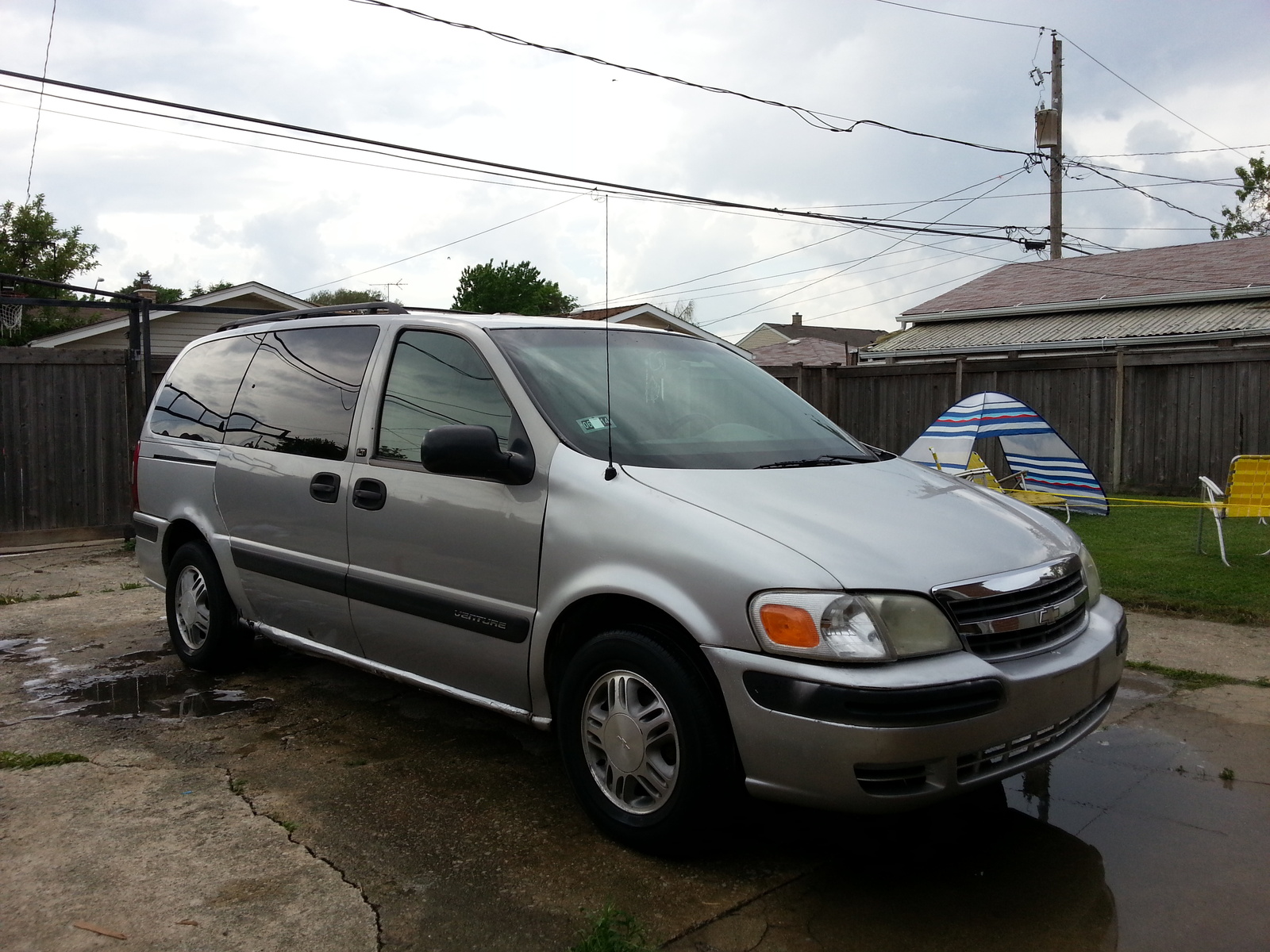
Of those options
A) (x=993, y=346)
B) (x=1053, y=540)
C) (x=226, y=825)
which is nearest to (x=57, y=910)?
(x=226, y=825)

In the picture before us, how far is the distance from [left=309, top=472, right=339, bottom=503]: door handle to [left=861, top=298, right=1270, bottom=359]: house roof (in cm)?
1612

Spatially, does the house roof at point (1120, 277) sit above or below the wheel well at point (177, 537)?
above

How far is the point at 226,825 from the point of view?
136 inches

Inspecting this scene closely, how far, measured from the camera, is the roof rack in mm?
4516

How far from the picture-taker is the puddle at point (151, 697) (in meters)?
4.79

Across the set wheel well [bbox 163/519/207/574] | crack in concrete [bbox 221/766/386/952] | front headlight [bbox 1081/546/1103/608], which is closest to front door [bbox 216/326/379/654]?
wheel well [bbox 163/519/207/574]

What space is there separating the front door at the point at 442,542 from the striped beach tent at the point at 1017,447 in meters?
7.30

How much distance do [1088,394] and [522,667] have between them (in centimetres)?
1078

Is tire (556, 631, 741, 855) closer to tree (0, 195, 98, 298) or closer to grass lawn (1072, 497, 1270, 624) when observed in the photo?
grass lawn (1072, 497, 1270, 624)

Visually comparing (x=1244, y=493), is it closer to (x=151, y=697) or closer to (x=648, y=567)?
(x=648, y=567)

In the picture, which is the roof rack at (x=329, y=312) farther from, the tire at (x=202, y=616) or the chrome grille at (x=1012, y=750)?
the chrome grille at (x=1012, y=750)

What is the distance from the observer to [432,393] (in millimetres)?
4062

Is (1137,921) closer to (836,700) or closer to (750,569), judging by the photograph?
(836,700)

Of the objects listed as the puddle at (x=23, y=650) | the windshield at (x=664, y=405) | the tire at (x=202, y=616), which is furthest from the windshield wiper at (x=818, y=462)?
the puddle at (x=23, y=650)
